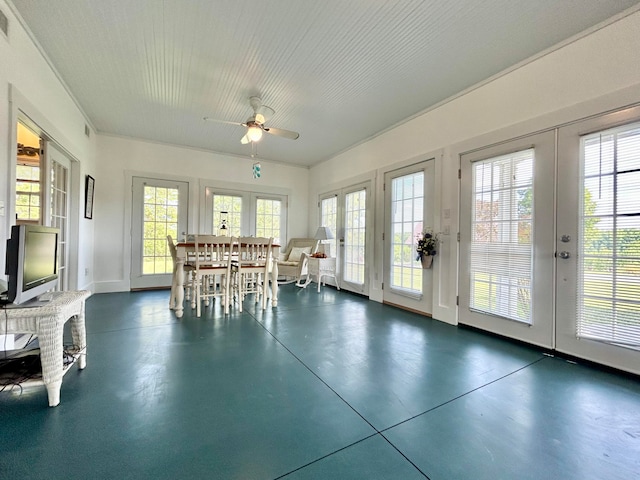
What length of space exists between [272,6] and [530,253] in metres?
3.08

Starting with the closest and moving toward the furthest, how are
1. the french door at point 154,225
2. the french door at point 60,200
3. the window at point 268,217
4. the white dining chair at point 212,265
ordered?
the french door at point 60,200 < the white dining chair at point 212,265 < the french door at point 154,225 < the window at point 268,217

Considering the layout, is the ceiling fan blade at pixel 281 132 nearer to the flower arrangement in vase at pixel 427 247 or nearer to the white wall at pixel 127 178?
the flower arrangement in vase at pixel 427 247

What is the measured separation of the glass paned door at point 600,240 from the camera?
6.66 feet

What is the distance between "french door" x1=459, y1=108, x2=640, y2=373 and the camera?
2.06 meters

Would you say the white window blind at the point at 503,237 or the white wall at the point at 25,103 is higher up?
the white wall at the point at 25,103

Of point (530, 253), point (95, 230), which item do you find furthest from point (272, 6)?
point (95, 230)

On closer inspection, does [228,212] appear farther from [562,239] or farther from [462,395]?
[562,239]

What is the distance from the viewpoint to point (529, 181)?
8.52ft

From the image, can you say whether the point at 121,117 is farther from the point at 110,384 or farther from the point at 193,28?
the point at 110,384

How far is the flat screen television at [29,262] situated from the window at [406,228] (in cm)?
372

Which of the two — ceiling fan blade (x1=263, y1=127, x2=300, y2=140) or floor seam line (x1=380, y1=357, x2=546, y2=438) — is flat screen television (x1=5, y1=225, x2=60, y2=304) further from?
ceiling fan blade (x1=263, y1=127, x2=300, y2=140)

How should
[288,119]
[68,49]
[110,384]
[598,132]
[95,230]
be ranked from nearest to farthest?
[110,384], [598,132], [68,49], [288,119], [95,230]

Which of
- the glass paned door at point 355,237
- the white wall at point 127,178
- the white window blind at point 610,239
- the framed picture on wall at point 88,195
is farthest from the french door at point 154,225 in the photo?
the white window blind at point 610,239

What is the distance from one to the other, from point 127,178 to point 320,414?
520 cm
